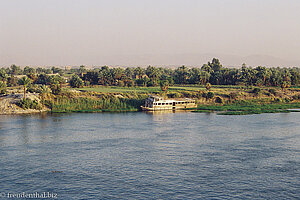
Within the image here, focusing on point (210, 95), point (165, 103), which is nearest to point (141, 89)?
point (165, 103)

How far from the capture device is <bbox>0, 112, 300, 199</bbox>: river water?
32.0m

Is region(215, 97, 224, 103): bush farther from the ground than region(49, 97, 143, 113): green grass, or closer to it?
farther from the ground

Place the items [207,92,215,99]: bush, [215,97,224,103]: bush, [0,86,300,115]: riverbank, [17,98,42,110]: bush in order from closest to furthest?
[17,98,42,110]: bush
[0,86,300,115]: riverbank
[215,97,224,103]: bush
[207,92,215,99]: bush

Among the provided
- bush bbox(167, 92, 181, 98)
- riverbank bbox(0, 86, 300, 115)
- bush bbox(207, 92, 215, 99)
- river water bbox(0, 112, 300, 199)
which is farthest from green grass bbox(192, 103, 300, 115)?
river water bbox(0, 112, 300, 199)

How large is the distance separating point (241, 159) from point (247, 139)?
1201 centimetres

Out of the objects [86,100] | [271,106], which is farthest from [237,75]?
[86,100]

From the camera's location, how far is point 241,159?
136 ft

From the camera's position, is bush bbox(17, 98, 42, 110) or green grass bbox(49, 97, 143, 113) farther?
green grass bbox(49, 97, 143, 113)

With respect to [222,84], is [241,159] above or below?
below

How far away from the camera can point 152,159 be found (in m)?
41.7

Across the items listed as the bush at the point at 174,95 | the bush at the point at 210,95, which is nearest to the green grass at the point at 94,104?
the bush at the point at 174,95

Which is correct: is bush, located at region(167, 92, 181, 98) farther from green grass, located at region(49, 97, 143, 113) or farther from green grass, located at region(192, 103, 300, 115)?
green grass, located at region(49, 97, 143, 113)

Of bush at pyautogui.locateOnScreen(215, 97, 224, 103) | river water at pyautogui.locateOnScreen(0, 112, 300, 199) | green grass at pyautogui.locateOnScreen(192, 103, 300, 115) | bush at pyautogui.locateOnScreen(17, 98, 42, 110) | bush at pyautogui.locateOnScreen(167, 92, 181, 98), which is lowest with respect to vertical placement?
river water at pyautogui.locateOnScreen(0, 112, 300, 199)

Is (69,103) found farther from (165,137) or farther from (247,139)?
(247,139)
